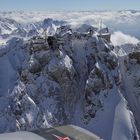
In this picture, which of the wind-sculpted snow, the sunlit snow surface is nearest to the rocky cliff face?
the wind-sculpted snow

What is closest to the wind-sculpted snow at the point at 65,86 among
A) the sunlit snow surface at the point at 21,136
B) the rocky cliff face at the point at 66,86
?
the rocky cliff face at the point at 66,86

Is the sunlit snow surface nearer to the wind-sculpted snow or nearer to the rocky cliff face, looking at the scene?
the wind-sculpted snow

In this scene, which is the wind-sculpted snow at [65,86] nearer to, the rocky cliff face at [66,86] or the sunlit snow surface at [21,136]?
the rocky cliff face at [66,86]

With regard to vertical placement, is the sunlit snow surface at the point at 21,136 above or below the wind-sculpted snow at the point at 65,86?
above

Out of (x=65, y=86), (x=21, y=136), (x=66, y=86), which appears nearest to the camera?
(x=21, y=136)

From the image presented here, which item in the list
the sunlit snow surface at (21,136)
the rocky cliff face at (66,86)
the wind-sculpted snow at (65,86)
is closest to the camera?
the sunlit snow surface at (21,136)

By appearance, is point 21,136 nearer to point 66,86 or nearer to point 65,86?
point 65,86

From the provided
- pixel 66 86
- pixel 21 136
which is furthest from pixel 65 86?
pixel 21 136

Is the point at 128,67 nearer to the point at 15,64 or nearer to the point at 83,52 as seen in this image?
the point at 83,52
